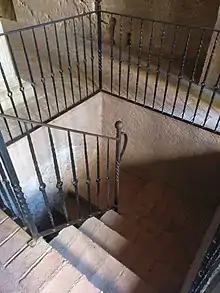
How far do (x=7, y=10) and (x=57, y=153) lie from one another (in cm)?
306

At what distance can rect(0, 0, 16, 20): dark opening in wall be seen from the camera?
13.7 feet

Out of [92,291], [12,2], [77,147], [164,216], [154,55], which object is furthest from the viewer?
[12,2]

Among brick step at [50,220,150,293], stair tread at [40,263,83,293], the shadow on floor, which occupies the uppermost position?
stair tread at [40,263,83,293]

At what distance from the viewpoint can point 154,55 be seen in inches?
137

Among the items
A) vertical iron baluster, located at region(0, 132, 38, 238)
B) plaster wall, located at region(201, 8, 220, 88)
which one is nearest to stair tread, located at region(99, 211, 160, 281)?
vertical iron baluster, located at region(0, 132, 38, 238)

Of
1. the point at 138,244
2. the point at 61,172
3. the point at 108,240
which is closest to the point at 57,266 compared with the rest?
the point at 108,240

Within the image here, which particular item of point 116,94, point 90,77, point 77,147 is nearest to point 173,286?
point 77,147

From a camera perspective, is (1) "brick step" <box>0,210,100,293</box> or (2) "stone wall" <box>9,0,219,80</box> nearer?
(1) "brick step" <box>0,210,100,293</box>

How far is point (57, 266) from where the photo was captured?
4.33ft

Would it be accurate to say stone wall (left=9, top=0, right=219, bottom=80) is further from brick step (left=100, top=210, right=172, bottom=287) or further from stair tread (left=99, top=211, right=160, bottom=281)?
stair tread (left=99, top=211, right=160, bottom=281)

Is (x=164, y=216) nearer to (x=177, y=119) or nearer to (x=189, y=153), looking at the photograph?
(x=189, y=153)

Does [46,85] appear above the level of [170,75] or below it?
below

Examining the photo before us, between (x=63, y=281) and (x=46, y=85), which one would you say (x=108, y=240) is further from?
(x=46, y=85)

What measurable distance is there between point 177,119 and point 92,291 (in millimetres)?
1640
